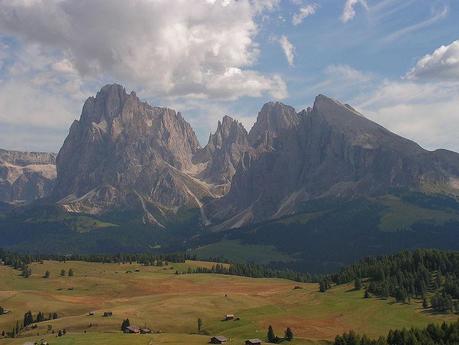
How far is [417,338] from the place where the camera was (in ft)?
479

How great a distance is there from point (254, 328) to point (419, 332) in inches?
2284

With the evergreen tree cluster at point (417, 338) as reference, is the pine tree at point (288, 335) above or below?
below

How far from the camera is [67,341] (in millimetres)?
161125

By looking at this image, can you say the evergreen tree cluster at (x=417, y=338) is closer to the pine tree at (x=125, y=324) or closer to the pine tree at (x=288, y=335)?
the pine tree at (x=288, y=335)

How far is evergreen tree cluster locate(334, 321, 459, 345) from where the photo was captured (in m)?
143

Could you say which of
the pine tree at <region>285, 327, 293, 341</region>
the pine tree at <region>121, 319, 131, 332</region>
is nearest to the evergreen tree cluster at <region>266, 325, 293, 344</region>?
the pine tree at <region>285, 327, 293, 341</region>

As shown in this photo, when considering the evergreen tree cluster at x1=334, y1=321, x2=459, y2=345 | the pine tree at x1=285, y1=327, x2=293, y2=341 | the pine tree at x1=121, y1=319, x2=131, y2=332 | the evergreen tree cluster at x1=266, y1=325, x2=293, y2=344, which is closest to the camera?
the evergreen tree cluster at x1=334, y1=321, x2=459, y2=345

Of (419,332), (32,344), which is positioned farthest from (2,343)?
(419,332)

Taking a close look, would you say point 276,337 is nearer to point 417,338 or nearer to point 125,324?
point 417,338

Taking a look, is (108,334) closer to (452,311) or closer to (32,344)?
(32,344)

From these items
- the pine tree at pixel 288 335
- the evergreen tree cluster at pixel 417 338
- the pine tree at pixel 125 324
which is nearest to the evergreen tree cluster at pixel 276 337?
the pine tree at pixel 288 335

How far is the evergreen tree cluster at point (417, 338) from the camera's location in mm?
143000

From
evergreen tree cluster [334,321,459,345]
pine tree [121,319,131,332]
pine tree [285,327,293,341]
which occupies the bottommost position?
pine tree [121,319,131,332]

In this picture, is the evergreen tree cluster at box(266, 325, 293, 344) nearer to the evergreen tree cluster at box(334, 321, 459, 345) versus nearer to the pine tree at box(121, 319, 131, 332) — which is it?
the evergreen tree cluster at box(334, 321, 459, 345)
